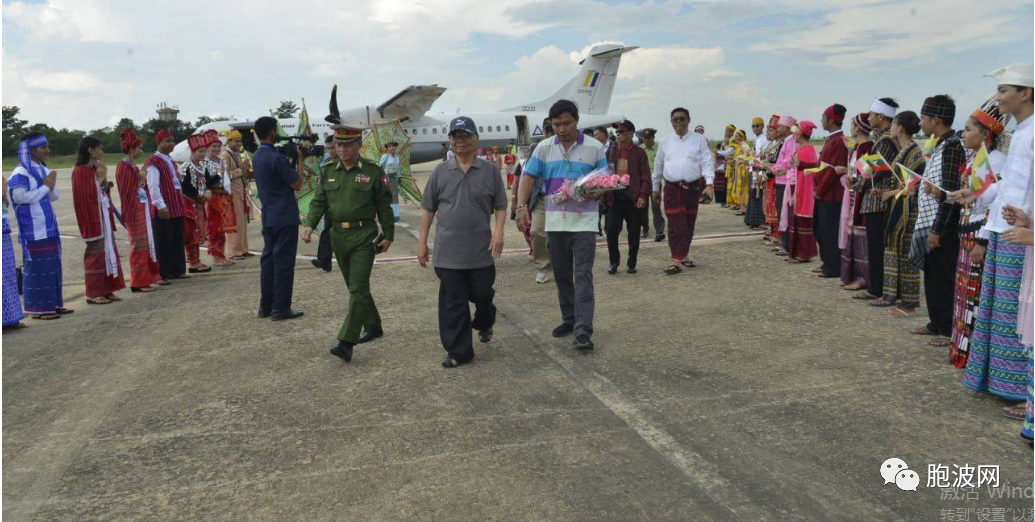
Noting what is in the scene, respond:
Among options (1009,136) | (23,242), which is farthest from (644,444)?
(23,242)

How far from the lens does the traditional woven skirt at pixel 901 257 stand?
6320mm

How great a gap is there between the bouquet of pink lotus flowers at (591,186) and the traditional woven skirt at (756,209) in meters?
7.62

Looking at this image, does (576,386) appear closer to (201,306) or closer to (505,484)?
(505,484)

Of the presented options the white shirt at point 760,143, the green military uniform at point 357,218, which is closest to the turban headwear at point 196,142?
the green military uniform at point 357,218

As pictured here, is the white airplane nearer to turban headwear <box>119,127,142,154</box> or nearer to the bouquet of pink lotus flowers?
turban headwear <box>119,127,142,154</box>

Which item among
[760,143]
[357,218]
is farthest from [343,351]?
[760,143]

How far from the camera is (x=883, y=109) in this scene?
277 inches

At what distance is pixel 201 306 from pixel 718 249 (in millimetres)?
6542

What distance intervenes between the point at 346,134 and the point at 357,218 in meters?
0.66

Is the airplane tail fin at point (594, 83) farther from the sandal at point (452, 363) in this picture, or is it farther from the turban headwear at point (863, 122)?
the sandal at point (452, 363)

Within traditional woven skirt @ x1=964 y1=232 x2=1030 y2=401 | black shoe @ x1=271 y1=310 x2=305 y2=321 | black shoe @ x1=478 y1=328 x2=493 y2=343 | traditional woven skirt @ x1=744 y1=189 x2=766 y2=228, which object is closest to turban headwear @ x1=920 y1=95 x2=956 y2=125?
traditional woven skirt @ x1=964 y1=232 x2=1030 y2=401

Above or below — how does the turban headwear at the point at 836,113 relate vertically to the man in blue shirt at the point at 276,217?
above

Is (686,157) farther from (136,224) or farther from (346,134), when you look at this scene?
(136,224)

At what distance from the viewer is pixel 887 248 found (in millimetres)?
6629
